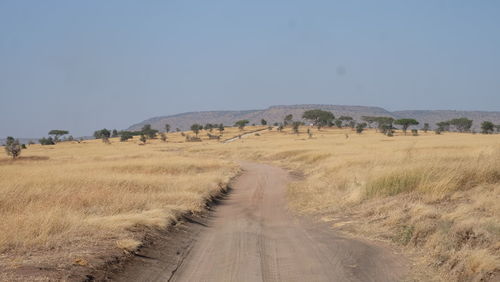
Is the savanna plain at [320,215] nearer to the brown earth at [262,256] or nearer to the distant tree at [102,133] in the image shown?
the brown earth at [262,256]

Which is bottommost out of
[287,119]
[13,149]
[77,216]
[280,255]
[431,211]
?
[280,255]

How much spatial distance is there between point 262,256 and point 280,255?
1.26 ft

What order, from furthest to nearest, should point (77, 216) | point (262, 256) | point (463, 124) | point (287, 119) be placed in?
point (287, 119) < point (463, 124) < point (77, 216) < point (262, 256)

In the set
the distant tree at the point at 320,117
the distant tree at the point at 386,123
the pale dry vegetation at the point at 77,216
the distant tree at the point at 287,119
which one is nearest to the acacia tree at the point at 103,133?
the distant tree at the point at 287,119

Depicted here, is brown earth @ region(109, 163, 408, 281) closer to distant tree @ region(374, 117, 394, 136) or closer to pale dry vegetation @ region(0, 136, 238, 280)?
pale dry vegetation @ region(0, 136, 238, 280)

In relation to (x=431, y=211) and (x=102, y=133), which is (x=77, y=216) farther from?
(x=102, y=133)

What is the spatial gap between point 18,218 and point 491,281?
9.37 m

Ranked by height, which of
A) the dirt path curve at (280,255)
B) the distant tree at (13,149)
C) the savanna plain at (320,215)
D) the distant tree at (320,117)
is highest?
the distant tree at (320,117)

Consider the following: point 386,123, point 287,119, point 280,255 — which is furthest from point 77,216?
point 287,119

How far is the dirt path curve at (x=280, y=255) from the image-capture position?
795 centimetres

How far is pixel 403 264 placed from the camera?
8.59m

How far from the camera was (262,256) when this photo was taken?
9273mm

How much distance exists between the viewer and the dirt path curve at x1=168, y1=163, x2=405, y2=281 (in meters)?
7.95

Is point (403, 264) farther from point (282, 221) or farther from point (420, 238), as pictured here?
point (282, 221)
